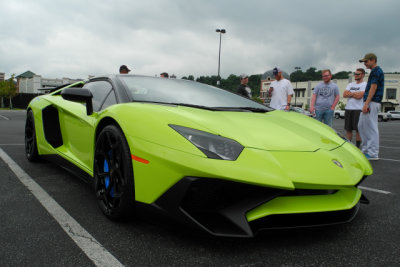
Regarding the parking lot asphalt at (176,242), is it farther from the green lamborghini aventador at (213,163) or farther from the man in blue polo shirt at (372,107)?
the man in blue polo shirt at (372,107)

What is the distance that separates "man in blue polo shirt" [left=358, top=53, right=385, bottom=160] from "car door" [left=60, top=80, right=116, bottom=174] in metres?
3.89

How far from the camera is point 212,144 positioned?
5.44 ft

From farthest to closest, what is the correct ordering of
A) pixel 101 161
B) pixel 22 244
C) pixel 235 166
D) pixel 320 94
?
pixel 320 94, pixel 101 161, pixel 22 244, pixel 235 166

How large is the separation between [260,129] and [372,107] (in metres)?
3.65

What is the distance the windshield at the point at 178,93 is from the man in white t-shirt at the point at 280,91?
3072 millimetres

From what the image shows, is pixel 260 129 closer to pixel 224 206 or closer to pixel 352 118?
pixel 224 206

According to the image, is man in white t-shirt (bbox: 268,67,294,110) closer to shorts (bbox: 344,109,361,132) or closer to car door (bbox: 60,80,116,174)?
shorts (bbox: 344,109,361,132)

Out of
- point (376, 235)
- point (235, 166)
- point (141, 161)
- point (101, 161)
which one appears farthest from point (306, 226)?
point (101, 161)

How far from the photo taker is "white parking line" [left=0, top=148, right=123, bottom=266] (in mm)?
1548

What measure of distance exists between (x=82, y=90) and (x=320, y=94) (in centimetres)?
459

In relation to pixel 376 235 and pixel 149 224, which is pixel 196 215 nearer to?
pixel 149 224

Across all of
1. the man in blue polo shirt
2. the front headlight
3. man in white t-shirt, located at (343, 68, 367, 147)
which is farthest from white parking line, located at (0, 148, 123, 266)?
man in white t-shirt, located at (343, 68, 367, 147)

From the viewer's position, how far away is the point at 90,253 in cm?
160

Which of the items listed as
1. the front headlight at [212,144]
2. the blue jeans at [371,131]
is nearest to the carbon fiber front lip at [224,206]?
the front headlight at [212,144]
